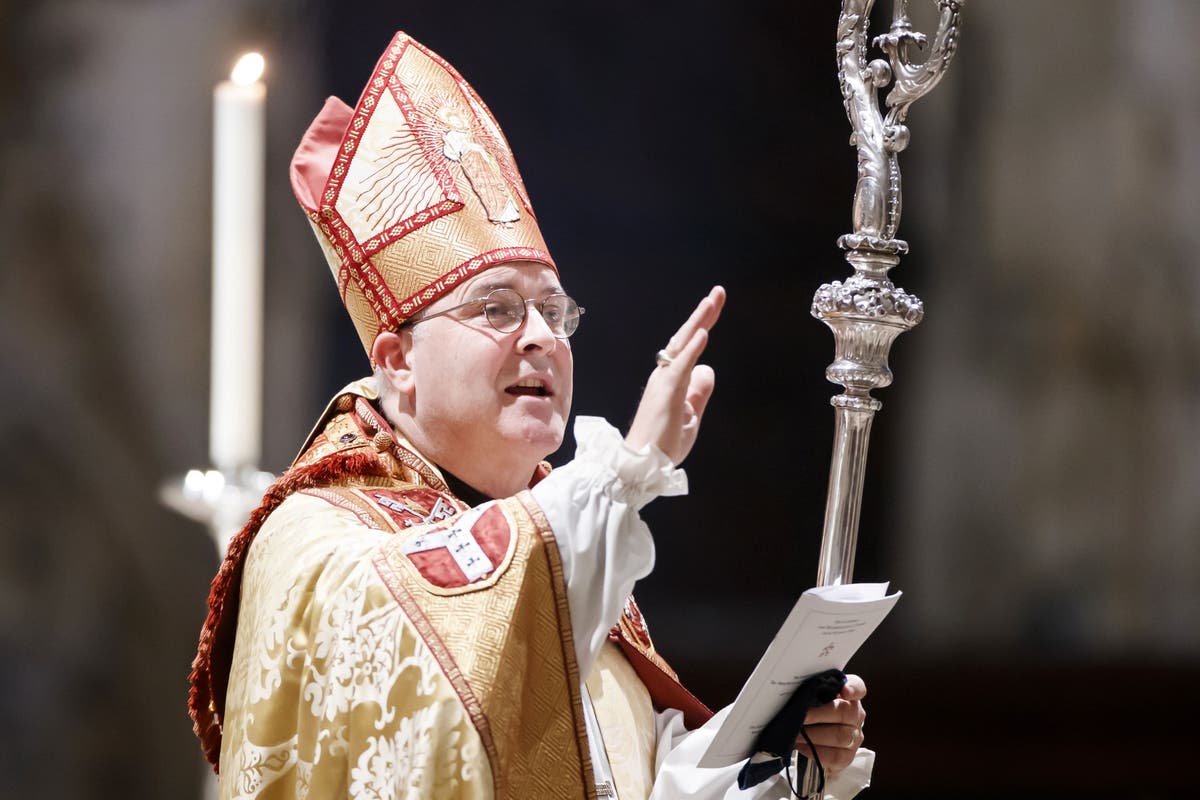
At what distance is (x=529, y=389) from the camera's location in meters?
2.63

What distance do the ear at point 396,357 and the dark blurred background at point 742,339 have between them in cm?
164

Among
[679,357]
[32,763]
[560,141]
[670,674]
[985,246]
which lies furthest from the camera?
[985,246]

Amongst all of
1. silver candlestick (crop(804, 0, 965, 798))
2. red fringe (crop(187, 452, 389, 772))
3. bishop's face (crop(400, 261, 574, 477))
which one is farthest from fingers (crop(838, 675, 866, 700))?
red fringe (crop(187, 452, 389, 772))

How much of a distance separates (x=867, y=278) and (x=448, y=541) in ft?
2.61

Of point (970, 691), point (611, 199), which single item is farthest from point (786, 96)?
point (970, 691)

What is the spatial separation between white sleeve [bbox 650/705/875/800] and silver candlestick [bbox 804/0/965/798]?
0.42 meters

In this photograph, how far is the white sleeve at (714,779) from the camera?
2680 millimetres

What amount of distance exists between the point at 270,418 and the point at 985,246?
2307mm

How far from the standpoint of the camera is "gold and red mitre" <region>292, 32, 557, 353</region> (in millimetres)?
2688

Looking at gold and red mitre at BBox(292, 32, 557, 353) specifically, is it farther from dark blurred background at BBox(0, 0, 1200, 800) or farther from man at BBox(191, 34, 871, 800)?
dark blurred background at BBox(0, 0, 1200, 800)

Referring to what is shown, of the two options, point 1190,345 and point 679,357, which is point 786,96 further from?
point 679,357

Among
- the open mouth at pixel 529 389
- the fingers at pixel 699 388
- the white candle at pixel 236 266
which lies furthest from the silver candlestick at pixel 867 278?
the white candle at pixel 236 266

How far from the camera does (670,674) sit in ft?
9.71

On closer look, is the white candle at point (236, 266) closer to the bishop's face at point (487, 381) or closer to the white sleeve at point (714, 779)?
the bishop's face at point (487, 381)
